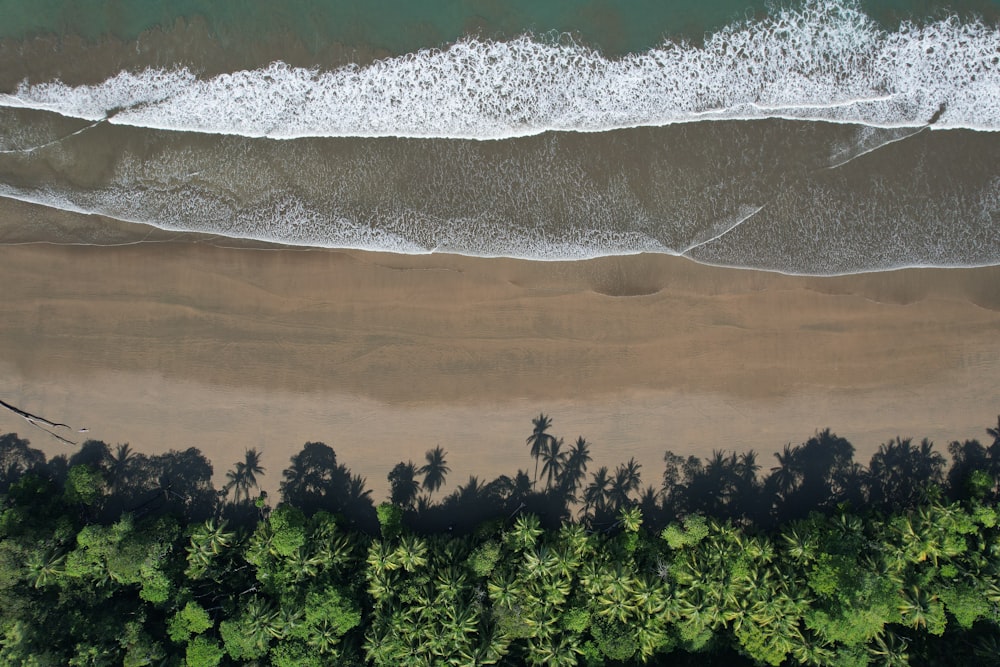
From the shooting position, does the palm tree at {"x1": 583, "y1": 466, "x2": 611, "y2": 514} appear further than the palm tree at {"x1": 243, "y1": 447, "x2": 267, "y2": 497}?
No

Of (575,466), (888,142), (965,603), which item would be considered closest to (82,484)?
(575,466)

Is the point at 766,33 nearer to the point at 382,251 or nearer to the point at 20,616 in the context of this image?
the point at 382,251

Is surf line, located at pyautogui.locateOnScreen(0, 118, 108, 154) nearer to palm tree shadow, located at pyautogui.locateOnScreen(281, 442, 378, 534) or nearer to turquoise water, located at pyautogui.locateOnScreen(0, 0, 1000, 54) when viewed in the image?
turquoise water, located at pyautogui.locateOnScreen(0, 0, 1000, 54)

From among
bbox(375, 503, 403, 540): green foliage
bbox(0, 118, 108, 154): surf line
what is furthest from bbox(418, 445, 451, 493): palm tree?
bbox(0, 118, 108, 154): surf line

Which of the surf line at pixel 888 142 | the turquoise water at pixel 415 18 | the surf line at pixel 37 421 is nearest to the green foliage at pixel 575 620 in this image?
the surf line at pixel 888 142

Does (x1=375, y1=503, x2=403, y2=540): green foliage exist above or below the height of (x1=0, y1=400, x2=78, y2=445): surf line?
below

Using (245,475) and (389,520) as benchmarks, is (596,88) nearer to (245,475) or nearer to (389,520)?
(389,520)

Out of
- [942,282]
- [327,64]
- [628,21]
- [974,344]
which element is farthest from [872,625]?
[327,64]
